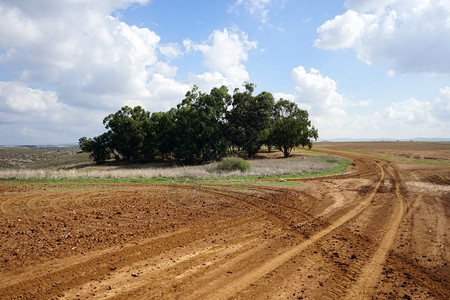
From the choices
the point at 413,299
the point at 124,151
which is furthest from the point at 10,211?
the point at 124,151

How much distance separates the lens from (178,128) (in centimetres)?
4006

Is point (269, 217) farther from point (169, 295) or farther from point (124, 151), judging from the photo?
point (124, 151)

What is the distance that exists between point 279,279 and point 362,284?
1567mm

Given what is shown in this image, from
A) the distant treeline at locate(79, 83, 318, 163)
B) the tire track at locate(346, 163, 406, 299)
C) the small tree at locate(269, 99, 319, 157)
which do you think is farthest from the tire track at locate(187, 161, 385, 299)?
the small tree at locate(269, 99, 319, 157)

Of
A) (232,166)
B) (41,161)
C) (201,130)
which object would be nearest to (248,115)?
(201,130)

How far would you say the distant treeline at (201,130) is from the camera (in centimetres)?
3900

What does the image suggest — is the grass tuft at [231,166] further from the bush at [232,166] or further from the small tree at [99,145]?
the small tree at [99,145]

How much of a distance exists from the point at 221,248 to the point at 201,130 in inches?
1302

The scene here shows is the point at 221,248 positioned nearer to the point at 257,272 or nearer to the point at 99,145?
the point at 257,272

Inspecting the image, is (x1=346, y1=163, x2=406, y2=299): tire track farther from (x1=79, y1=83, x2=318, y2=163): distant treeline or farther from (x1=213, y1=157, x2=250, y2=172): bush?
(x1=79, y1=83, x2=318, y2=163): distant treeline

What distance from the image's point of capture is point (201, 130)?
39.1 m

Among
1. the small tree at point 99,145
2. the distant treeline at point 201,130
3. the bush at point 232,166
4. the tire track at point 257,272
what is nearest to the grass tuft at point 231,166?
the bush at point 232,166

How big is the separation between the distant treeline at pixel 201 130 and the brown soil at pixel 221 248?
2718 centimetres

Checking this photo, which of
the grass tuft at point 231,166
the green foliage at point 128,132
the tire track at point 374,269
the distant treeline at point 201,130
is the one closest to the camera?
the tire track at point 374,269
